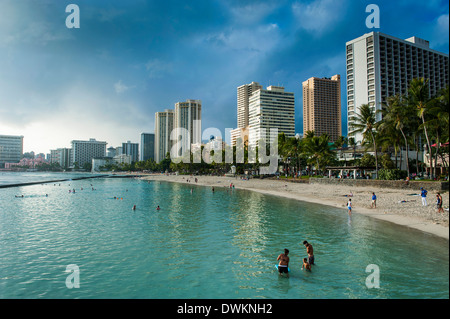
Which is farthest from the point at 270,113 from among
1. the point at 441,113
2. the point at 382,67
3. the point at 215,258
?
the point at 441,113

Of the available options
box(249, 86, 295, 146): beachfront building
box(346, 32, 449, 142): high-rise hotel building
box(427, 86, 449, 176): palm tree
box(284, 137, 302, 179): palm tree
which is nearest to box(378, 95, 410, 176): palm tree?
box(427, 86, 449, 176): palm tree

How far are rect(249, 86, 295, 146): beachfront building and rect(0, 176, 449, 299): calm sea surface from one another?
140 m

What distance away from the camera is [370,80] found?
9975 cm

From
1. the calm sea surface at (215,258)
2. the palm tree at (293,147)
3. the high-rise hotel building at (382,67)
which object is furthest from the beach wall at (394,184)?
the high-rise hotel building at (382,67)

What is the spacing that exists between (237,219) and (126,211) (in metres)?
15.3

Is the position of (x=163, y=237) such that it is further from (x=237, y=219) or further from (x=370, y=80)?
(x=370, y=80)

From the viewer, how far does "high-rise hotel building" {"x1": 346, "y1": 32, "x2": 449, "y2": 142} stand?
324 ft

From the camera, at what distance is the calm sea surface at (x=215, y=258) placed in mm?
11023

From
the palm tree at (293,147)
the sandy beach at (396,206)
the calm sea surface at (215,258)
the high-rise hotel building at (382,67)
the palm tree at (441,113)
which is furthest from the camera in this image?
the high-rise hotel building at (382,67)

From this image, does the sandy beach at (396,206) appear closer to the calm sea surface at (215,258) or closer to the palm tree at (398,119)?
the calm sea surface at (215,258)

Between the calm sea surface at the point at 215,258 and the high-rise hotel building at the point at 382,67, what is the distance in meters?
87.3

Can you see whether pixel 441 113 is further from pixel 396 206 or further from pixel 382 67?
pixel 382 67

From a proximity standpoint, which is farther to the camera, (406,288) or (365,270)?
(365,270)
